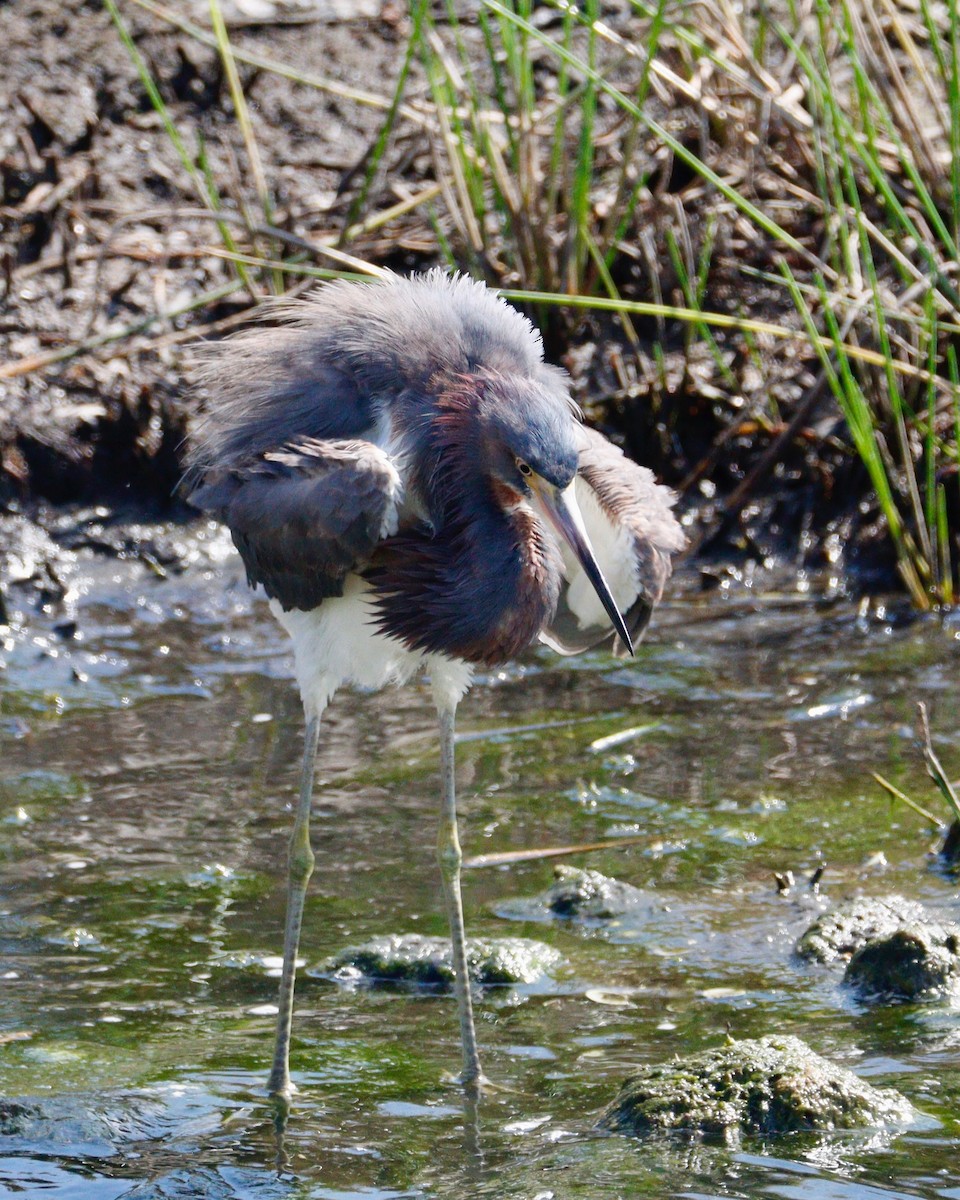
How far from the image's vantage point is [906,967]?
4234mm

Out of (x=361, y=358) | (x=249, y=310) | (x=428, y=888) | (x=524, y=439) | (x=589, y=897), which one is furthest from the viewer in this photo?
(x=249, y=310)

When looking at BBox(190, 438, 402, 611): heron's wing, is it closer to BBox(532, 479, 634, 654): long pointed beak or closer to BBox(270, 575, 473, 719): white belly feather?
BBox(270, 575, 473, 719): white belly feather

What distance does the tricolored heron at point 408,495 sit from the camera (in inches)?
154

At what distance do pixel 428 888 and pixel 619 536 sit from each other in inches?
49.9

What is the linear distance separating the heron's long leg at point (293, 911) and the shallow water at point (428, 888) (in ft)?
0.28

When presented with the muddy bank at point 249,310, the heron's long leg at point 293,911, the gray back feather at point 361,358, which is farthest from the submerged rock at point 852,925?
the muddy bank at point 249,310

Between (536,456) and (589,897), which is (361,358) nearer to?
(536,456)

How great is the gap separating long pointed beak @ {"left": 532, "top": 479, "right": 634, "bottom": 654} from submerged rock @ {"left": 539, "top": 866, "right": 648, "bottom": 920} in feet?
3.83

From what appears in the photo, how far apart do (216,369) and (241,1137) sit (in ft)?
6.63

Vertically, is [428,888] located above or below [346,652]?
below

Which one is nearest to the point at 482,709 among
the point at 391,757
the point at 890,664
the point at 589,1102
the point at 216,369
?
the point at 391,757

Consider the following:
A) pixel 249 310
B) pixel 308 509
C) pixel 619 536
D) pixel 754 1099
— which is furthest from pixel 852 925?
pixel 249 310

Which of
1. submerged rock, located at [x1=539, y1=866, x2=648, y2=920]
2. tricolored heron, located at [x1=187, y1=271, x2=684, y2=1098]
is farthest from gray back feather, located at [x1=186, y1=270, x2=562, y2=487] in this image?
submerged rock, located at [x1=539, y1=866, x2=648, y2=920]

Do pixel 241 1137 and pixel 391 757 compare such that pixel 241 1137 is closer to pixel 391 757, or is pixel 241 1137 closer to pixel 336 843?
pixel 336 843
